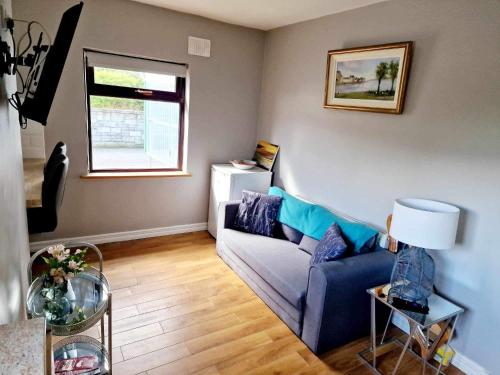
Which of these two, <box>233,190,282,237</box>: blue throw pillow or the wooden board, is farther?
<box>233,190,282,237</box>: blue throw pillow

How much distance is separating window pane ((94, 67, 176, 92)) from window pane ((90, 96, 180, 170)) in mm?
161

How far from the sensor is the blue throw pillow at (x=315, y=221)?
2.45 metres

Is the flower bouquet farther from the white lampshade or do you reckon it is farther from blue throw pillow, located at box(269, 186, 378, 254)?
blue throw pillow, located at box(269, 186, 378, 254)

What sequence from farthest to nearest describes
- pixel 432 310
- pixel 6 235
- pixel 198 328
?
pixel 198 328, pixel 432 310, pixel 6 235

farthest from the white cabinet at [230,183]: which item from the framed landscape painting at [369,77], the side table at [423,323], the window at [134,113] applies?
the side table at [423,323]

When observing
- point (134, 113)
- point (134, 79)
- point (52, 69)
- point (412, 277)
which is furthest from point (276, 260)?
point (134, 79)

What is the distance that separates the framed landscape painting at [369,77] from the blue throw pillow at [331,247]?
1004 millimetres

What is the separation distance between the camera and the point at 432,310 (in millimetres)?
1950

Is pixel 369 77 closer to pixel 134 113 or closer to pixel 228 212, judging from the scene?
pixel 228 212

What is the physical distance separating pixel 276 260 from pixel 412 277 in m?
0.98

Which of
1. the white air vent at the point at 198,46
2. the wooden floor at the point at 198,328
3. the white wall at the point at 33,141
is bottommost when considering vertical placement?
the wooden floor at the point at 198,328

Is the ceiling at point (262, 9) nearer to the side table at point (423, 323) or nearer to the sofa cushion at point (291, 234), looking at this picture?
the sofa cushion at point (291, 234)

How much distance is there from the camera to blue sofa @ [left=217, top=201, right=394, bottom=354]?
2.06 meters

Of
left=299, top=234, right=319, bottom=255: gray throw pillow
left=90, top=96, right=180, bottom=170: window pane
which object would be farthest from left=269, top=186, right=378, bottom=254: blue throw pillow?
left=90, top=96, right=180, bottom=170: window pane
